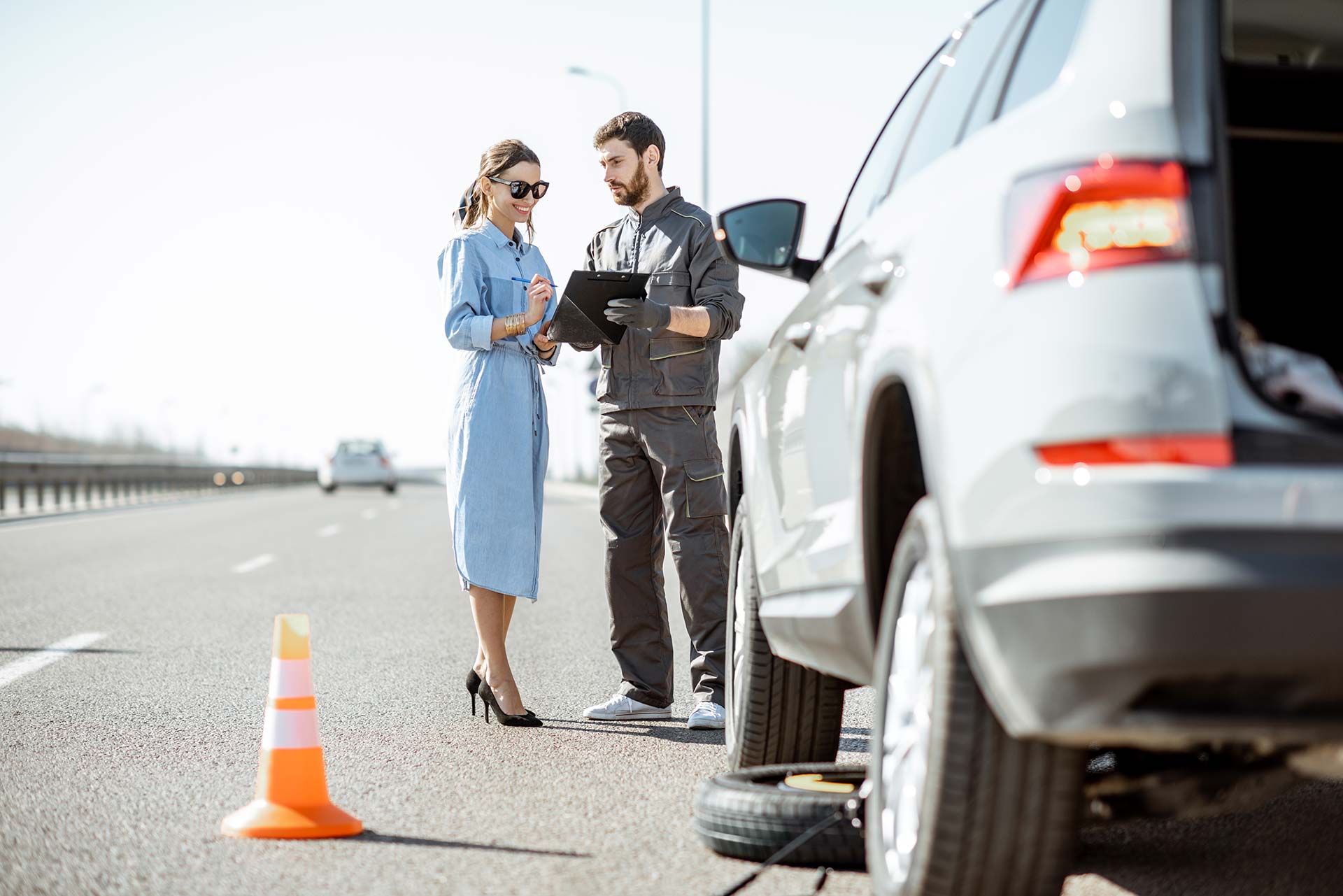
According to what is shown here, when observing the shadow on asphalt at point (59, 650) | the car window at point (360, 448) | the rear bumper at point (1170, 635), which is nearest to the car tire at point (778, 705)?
the rear bumper at point (1170, 635)

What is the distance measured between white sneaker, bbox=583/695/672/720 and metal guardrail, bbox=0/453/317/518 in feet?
64.6

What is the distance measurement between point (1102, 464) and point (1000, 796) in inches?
25.3

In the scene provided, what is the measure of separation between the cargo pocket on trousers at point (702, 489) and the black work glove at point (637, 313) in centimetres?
60

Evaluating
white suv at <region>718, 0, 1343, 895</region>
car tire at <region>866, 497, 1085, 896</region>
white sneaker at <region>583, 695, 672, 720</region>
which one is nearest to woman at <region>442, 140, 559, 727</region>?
white sneaker at <region>583, 695, 672, 720</region>

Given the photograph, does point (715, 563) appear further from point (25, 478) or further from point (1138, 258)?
point (25, 478)

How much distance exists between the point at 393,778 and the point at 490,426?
5.13 feet

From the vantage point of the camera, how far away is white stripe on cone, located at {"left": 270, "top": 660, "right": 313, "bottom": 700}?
13.6 feet

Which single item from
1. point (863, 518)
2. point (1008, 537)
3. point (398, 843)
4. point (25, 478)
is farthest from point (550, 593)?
point (25, 478)

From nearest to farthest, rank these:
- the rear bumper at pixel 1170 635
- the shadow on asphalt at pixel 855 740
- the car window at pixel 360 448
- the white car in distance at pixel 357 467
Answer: the rear bumper at pixel 1170 635 < the shadow on asphalt at pixel 855 740 < the white car in distance at pixel 357 467 < the car window at pixel 360 448

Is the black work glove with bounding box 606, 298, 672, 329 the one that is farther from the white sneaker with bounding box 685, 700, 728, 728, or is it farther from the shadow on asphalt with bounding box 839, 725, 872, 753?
the shadow on asphalt with bounding box 839, 725, 872, 753

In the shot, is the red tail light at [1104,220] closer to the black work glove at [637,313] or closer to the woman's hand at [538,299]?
the black work glove at [637,313]

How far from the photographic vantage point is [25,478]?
2656 cm

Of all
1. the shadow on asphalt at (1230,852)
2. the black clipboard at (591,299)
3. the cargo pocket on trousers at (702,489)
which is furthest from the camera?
the cargo pocket on trousers at (702,489)

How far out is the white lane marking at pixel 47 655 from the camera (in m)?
7.30
